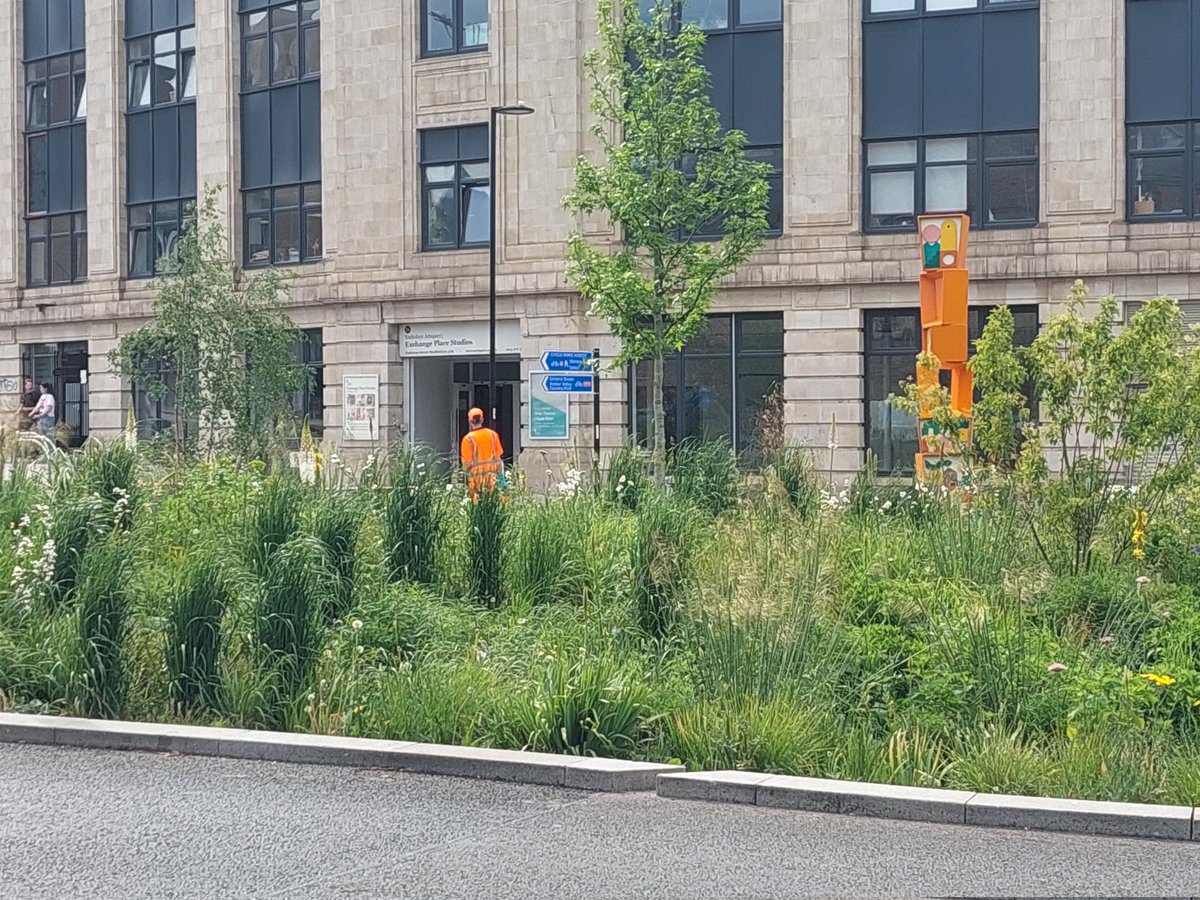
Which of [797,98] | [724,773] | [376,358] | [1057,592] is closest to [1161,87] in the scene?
[797,98]

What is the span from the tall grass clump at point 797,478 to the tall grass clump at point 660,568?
2.34 meters

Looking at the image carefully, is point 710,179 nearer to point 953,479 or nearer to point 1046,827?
point 953,479

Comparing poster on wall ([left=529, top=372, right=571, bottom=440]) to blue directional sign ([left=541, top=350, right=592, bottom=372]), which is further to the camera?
poster on wall ([left=529, top=372, right=571, bottom=440])

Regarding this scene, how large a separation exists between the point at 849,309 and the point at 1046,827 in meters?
24.2

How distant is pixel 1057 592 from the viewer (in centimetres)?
1139

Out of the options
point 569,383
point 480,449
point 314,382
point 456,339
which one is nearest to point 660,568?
point 480,449

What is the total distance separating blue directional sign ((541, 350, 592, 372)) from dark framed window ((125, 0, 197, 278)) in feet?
43.6

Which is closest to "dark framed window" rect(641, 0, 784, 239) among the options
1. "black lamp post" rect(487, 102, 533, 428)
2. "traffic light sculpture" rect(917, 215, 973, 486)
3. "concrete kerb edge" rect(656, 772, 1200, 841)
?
"black lamp post" rect(487, 102, 533, 428)

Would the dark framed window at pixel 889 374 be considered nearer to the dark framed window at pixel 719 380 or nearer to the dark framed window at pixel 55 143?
the dark framed window at pixel 719 380

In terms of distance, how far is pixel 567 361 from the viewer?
101 ft

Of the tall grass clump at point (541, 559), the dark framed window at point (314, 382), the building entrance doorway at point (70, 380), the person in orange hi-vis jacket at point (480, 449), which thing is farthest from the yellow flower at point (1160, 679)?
the building entrance doorway at point (70, 380)

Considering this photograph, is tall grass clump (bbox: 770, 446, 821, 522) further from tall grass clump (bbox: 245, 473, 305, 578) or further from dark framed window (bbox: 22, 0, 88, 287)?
dark framed window (bbox: 22, 0, 88, 287)

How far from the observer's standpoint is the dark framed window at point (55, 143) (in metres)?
42.5

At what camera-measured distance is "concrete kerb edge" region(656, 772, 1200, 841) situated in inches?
293
